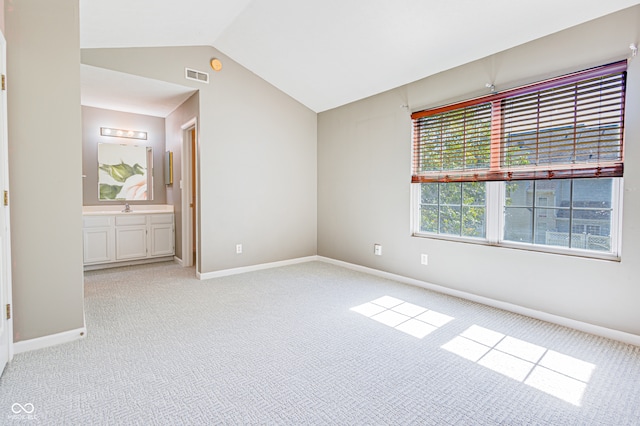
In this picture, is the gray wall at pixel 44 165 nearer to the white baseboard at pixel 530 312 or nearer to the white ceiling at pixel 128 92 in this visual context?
the white ceiling at pixel 128 92

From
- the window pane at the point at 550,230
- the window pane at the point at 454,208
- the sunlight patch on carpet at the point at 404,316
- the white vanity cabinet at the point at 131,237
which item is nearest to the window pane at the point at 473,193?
the window pane at the point at 454,208

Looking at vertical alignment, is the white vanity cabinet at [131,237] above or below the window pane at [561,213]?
below

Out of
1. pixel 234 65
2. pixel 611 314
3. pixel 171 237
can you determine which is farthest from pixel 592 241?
pixel 171 237

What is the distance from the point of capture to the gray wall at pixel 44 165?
2.29 meters

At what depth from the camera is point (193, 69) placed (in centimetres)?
413

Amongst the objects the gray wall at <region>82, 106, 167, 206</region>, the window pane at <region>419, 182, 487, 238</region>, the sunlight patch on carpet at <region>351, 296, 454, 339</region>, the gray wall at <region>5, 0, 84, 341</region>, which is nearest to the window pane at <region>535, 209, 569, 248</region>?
the window pane at <region>419, 182, 487, 238</region>

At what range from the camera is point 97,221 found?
185 inches

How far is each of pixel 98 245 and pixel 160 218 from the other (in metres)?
0.90

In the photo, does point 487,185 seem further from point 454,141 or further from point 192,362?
point 192,362

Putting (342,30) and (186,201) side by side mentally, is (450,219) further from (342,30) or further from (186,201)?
(186,201)

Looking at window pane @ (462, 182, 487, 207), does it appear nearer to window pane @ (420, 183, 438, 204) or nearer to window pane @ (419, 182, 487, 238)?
window pane @ (419, 182, 487, 238)

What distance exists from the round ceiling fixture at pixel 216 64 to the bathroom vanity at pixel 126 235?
7.82 feet

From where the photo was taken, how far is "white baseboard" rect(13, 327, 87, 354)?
7.64 feet

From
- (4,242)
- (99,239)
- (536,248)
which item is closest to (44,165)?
(4,242)
